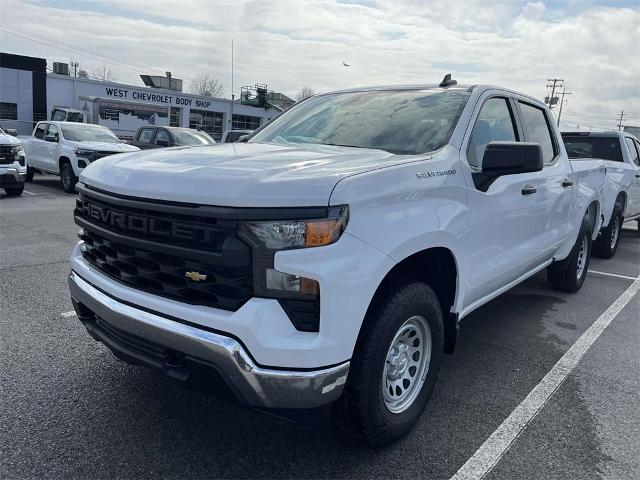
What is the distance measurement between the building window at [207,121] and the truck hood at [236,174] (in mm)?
41776

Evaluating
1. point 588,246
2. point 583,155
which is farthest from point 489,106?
point 583,155

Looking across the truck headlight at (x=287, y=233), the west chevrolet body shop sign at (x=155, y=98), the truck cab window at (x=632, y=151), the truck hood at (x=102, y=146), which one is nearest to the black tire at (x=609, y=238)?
the truck cab window at (x=632, y=151)

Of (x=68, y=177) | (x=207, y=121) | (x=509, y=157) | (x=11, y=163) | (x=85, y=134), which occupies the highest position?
(x=207, y=121)

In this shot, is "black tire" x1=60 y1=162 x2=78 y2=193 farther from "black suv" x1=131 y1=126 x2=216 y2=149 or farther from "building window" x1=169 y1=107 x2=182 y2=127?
"building window" x1=169 y1=107 x2=182 y2=127

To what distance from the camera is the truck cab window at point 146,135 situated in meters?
16.8

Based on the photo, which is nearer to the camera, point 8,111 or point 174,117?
point 8,111

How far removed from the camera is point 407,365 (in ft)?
9.52

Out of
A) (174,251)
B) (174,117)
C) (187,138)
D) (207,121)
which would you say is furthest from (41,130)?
(207,121)

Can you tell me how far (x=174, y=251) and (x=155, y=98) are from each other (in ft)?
134

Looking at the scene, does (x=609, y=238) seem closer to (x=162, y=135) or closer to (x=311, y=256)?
(x=311, y=256)

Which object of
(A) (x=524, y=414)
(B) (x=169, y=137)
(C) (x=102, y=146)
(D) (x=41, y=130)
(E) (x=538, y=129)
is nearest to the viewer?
(A) (x=524, y=414)

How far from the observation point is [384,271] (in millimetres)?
2404

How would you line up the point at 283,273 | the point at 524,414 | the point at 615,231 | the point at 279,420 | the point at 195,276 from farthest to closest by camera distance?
the point at 615,231, the point at 524,414, the point at 279,420, the point at 195,276, the point at 283,273

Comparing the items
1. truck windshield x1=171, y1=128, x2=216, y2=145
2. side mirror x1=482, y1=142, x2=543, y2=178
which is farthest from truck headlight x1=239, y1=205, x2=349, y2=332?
truck windshield x1=171, y1=128, x2=216, y2=145
